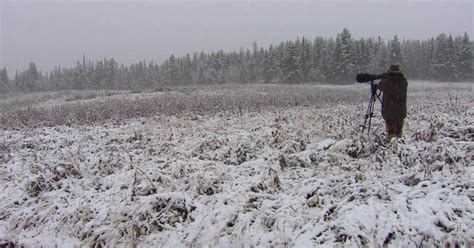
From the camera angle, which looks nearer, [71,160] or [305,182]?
[305,182]

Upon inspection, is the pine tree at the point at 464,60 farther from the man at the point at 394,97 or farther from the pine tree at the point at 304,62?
the man at the point at 394,97

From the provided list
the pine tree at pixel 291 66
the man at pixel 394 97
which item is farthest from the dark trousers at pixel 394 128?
the pine tree at pixel 291 66

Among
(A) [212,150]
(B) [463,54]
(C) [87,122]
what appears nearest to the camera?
(A) [212,150]

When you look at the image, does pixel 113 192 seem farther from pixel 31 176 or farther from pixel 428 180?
pixel 428 180

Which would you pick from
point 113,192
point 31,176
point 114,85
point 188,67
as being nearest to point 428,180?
point 113,192

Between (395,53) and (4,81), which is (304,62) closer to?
(395,53)

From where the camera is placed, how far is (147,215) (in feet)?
14.4

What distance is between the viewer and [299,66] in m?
52.6

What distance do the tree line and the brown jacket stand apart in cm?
3251

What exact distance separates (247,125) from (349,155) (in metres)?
4.40

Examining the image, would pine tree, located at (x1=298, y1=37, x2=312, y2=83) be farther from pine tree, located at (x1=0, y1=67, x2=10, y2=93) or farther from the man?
pine tree, located at (x1=0, y1=67, x2=10, y2=93)

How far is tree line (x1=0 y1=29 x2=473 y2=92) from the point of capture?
49.1 m

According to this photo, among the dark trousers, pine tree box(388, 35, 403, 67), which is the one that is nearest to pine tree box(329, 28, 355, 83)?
pine tree box(388, 35, 403, 67)

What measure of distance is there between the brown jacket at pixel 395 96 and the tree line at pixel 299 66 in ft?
107
